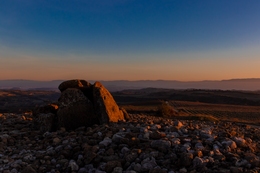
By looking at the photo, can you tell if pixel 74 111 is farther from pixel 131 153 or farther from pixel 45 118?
pixel 131 153

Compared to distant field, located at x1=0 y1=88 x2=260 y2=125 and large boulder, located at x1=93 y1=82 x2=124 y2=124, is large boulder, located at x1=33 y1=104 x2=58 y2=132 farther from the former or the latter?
distant field, located at x1=0 y1=88 x2=260 y2=125

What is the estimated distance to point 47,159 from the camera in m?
6.79

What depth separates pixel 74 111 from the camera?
1034cm

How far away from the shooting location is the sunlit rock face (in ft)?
33.2

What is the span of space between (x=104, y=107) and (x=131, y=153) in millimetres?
4260

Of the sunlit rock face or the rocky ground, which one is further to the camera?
the sunlit rock face

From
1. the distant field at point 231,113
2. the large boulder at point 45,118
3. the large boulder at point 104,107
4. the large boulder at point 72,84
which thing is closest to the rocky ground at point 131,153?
the large boulder at point 45,118

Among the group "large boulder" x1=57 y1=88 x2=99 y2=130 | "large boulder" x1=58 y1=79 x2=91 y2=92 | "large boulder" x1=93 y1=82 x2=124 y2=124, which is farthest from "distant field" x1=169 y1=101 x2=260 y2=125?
"large boulder" x1=57 y1=88 x2=99 y2=130

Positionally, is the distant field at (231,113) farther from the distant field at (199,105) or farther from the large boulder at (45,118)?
the large boulder at (45,118)

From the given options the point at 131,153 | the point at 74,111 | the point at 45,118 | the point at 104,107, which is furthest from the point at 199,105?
the point at 131,153

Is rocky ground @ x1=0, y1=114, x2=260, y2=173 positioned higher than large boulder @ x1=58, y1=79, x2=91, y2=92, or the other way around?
large boulder @ x1=58, y1=79, x2=91, y2=92

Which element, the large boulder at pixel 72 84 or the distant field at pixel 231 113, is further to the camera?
the distant field at pixel 231 113

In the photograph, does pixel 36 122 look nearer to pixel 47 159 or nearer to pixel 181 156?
pixel 47 159

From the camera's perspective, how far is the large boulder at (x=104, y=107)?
33.5 feet
